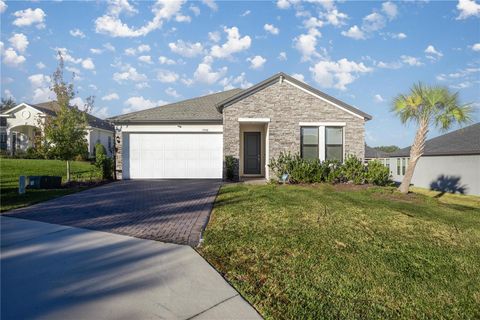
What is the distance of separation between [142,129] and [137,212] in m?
8.09

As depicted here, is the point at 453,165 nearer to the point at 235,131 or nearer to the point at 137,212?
the point at 235,131

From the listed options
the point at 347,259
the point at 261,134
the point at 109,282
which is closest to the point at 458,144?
the point at 261,134

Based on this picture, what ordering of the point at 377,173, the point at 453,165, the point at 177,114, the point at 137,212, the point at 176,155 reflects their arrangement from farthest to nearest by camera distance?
the point at 453,165 → the point at 177,114 → the point at 176,155 → the point at 377,173 → the point at 137,212

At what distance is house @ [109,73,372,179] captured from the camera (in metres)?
13.7

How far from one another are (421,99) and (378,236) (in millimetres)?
8103

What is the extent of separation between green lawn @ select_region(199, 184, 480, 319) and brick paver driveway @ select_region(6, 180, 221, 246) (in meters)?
0.58

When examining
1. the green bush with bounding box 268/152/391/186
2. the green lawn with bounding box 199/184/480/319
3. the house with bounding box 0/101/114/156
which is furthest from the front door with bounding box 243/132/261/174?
the house with bounding box 0/101/114/156

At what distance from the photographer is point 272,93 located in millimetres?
13734

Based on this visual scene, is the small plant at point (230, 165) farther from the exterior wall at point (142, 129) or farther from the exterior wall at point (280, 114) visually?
the exterior wall at point (142, 129)

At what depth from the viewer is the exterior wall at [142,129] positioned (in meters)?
14.4

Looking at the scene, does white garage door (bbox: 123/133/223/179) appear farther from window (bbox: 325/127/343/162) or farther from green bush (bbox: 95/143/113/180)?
window (bbox: 325/127/343/162)

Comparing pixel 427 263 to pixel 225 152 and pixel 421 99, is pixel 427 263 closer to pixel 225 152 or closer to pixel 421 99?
pixel 421 99

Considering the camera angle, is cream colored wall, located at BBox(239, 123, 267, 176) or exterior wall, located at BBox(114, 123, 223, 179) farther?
cream colored wall, located at BBox(239, 123, 267, 176)

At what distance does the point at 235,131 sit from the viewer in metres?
13.7
